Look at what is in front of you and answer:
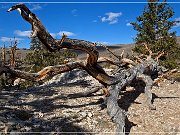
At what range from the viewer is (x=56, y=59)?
3011 centimetres

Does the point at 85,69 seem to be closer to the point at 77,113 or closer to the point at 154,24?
the point at 77,113

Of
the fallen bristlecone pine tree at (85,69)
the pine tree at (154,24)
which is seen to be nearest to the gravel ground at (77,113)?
the fallen bristlecone pine tree at (85,69)

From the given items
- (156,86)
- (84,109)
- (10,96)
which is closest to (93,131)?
(84,109)

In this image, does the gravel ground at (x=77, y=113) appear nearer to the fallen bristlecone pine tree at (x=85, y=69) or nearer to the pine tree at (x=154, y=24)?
the fallen bristlecone pine tree at (x=85, y=69)

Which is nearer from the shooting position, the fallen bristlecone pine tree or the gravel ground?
the fallen bristlecone pine tree

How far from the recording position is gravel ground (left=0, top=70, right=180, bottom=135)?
30.6 feet

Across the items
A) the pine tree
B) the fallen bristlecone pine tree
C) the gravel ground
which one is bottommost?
the gravel ground

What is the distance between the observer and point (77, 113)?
10.4 m

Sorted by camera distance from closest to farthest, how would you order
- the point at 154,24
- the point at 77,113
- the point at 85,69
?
the point at 77,113
the point at 85,69
the point at 154,24

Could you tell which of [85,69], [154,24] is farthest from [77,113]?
[154,24]

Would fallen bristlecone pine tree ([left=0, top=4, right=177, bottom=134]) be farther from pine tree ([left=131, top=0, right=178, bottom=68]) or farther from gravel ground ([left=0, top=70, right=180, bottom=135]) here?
pine tree ([left=131, top=0, right=178, bottom=68])

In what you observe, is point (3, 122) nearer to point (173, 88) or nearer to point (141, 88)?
point (141, 88)

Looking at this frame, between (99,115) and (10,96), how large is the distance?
4.50 m

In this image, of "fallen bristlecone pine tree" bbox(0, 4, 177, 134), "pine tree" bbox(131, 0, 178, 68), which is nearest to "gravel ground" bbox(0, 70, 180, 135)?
"fallen bristlecone pine tree" bbox(0, 4, 177, 134)
